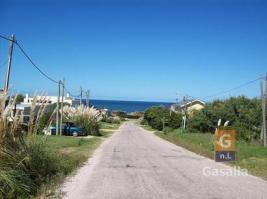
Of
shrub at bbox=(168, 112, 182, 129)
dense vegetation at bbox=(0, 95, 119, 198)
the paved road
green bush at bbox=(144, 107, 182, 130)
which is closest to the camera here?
dense vegetation at bbox=(0, 95, 119, 198)

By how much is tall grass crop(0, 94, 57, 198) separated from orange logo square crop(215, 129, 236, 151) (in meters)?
8.48

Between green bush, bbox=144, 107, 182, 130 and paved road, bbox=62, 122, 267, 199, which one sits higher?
green bush, bbox=144, 107, 182, 130

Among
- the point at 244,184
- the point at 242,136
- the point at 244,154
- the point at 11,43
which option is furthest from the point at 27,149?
the point at 242,136

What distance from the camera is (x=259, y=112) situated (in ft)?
151

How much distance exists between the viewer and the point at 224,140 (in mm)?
18953

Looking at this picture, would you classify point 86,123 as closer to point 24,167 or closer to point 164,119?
point 164,119

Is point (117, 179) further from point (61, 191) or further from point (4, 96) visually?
point (4, 96)

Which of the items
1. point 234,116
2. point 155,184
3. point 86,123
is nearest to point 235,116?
point 234,116

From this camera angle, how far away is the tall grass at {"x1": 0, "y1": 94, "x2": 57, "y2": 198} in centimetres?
931

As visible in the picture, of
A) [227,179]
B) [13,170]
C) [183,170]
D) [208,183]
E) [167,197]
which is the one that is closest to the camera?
[13,170]

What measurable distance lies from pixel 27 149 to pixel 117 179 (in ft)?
10.6

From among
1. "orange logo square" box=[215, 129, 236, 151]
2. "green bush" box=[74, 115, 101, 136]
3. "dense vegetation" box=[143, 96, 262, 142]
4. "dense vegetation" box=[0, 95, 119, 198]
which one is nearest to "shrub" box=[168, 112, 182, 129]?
"dense vegetation" box=[143, 96, 262, 142]

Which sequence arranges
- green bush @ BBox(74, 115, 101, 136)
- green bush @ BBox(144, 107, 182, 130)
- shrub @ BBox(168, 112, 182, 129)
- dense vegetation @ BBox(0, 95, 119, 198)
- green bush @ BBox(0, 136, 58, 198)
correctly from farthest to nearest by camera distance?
1. green bush @ BBox(144, 107, 182, 130)
2. shrub @ BBox(168, 112, 182, 129)
3. green bush @ BBox(74, 115, 101, 136)
4. dense vegetation @ BBox(0, 95, 119, 198)
5. green bush @ BBox(0, 136, 58, 198)

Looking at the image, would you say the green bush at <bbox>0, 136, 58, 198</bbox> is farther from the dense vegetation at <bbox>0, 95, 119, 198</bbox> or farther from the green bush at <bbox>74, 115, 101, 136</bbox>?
the green bush at <bbox>74, 115, 101, 136</bbox>
